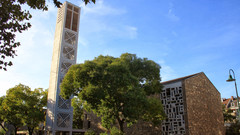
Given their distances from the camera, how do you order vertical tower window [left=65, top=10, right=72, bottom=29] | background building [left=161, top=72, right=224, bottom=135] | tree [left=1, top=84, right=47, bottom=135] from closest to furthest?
1. background building [left=161, top=72, right=224, bottom=135]
2. tree [left=1, top=84, right=47, bottom=135]
3. vertical tower window [left=65, top=10, right=72, bottom=29]

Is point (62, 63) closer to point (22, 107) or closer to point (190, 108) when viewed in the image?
point (22, 107)

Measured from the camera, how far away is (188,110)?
28.2 metres

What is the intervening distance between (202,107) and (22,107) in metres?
27.0

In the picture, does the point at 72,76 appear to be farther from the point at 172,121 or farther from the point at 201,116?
the point at 201,116

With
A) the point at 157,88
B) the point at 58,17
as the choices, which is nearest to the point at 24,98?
the point at 58,17

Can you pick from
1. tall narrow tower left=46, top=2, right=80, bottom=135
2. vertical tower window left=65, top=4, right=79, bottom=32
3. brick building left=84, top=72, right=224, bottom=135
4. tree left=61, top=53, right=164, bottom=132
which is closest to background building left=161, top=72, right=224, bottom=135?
brick building left=84, top=72, right=224, bottom=135

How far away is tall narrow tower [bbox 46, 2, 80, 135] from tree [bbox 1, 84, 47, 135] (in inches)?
114

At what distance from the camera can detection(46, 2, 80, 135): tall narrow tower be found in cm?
3262

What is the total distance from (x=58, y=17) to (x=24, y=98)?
14903 mm

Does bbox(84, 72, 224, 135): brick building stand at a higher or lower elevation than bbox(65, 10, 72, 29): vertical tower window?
lower

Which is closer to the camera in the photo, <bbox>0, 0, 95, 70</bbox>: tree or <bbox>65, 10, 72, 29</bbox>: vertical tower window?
<bbox>0, 0, 95, 70</bbox>: tree

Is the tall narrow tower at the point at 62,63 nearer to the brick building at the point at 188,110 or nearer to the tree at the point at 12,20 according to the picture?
the brick building at the point at 188,110

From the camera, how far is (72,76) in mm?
22609

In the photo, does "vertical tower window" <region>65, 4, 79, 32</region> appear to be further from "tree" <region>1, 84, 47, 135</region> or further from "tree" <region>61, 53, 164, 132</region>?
"tree" <region>61, 53, 164, 132</region>
